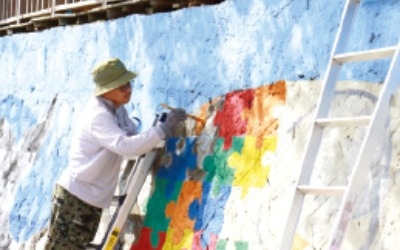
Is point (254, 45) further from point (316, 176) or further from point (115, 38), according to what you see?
point (115, 38)

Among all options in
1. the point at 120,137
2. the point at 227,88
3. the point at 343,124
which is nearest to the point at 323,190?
the point at 343,124

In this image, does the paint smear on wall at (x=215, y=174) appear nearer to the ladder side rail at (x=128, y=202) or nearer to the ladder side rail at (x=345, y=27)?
the ladder side rail at (x=128, y=202)

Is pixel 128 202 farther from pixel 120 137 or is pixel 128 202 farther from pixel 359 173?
pixel 359 173

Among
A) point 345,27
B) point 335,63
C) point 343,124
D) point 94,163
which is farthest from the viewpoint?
point 94,163

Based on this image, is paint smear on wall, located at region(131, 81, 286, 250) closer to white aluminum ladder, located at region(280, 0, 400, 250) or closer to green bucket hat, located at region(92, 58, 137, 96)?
green bucket hat, located at region(92, 58, 137, 96)

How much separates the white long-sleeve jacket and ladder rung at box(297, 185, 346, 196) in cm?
182

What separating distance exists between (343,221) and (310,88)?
4.73ft

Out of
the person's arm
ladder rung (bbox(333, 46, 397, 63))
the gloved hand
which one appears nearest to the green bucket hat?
the person's arm

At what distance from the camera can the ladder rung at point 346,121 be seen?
518cm

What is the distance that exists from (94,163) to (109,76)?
622 millimetres

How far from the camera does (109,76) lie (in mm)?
7180

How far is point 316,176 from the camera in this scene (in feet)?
20.0

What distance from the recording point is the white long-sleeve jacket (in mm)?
7098

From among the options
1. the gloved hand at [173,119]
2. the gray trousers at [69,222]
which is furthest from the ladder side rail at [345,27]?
the gray trousers at [69,222]
